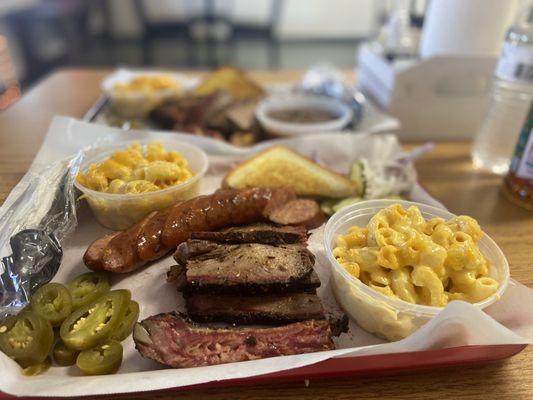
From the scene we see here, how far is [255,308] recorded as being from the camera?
3.76 ft

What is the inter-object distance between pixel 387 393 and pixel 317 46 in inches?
307

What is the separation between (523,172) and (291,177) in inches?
36.0

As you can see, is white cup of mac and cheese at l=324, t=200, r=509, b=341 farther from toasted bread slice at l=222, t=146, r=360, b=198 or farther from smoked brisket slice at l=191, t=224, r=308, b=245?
toasted bread slice at l=222, t=146, r=360, b=198

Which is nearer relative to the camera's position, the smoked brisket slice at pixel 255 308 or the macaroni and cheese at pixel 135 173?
the smoked brisket slice at pixel 255 308

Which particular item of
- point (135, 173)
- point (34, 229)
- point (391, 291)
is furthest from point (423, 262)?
point (34, 229)

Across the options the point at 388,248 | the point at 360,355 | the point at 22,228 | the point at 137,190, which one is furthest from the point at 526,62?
the point at 22,228

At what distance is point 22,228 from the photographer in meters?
1.26

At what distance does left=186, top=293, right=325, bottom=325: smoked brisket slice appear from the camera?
113cm

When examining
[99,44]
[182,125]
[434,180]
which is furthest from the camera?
[99,44]

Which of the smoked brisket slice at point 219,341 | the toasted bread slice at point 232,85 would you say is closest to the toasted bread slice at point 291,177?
the smoked brisket slice at point 219,341

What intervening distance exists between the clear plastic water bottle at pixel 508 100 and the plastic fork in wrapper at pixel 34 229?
1.78 meters

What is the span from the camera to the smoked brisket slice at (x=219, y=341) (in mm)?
1025

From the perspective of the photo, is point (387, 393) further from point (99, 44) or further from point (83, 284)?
point (99, 44)

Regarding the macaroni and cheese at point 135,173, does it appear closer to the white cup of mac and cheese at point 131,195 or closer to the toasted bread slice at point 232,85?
the white cup of mac and cheese at point 131,195
